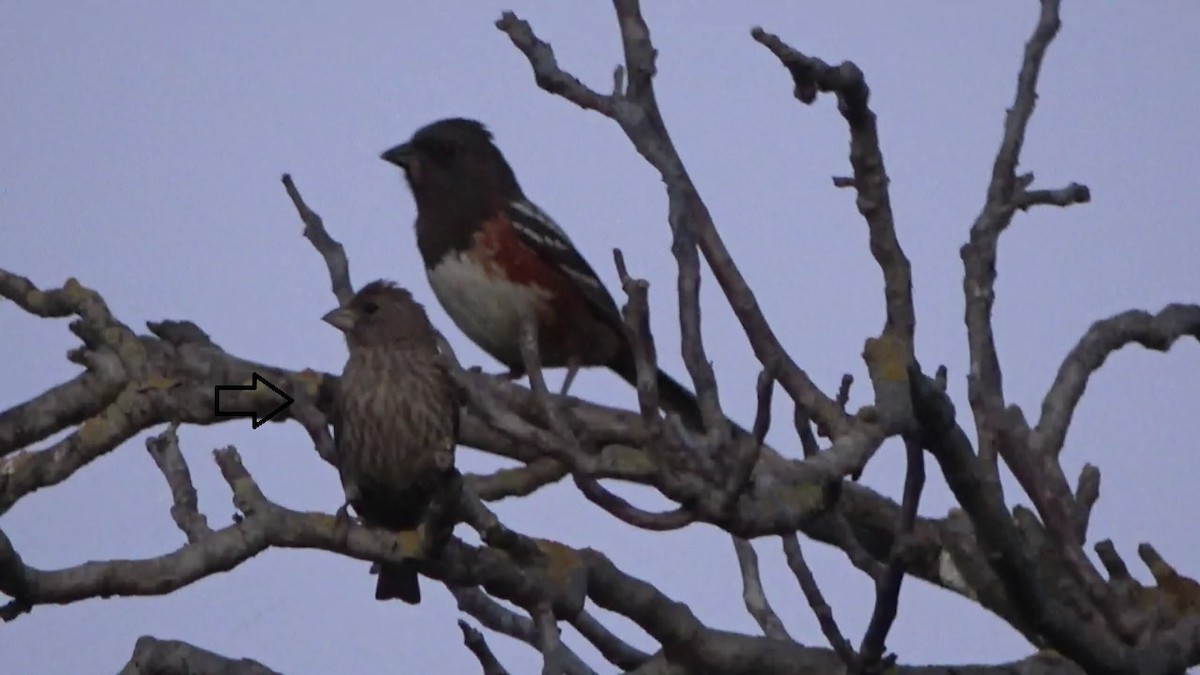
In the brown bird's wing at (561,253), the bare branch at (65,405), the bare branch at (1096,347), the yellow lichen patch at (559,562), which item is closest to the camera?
the yellow lichen patch at (559,562)

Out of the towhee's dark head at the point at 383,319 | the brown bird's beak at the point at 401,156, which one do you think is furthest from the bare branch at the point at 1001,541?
the brown bird's beak at the point at 401,156

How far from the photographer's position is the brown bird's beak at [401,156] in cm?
771

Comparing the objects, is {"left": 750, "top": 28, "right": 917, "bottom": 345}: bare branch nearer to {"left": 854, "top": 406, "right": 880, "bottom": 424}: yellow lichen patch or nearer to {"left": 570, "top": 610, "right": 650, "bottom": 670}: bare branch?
{"left": 854, "top": 406, "right": 880, "bottom": 424}: yellow lichen patch

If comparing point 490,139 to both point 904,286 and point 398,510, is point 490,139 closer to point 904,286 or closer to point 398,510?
point 398,510

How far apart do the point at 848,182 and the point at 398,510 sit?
1820mm

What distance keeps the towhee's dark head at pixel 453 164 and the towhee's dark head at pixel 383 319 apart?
143cm

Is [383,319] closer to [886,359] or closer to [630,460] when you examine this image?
[630,460]

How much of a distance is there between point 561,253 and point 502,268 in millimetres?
319

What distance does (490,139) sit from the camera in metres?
7.88

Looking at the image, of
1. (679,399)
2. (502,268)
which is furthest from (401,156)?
(679,399)

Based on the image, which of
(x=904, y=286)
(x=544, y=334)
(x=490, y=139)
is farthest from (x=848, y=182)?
(x=490, y=139)

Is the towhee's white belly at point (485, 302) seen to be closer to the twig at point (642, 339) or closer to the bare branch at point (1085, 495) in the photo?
the bare branch at point (1085, 495)

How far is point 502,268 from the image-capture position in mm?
7082

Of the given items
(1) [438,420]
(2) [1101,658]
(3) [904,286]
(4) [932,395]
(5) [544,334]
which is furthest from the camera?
(5) [544,334]
